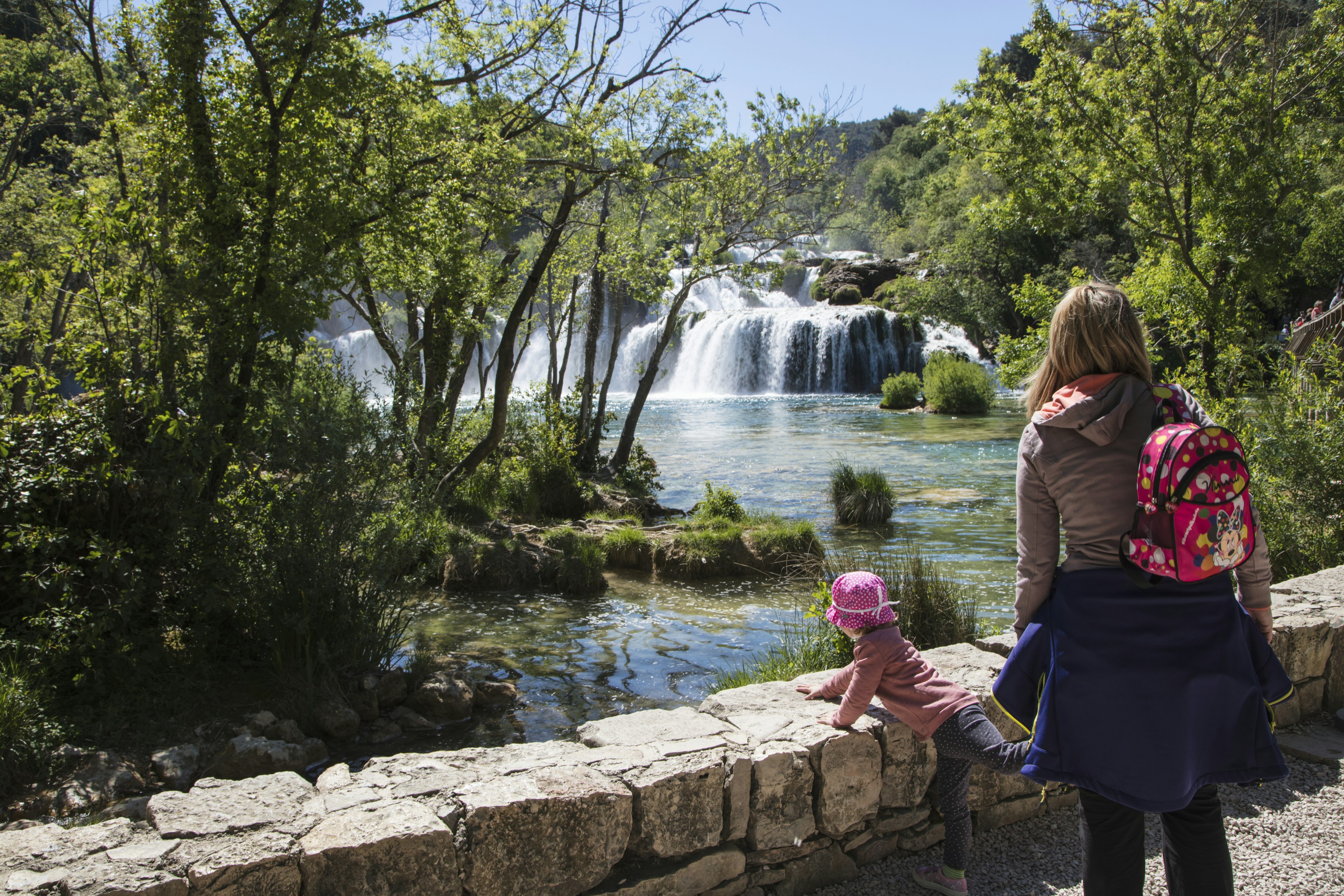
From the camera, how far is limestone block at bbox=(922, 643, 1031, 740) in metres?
3.13

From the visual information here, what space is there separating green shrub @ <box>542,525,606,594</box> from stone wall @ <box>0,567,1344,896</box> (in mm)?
5549

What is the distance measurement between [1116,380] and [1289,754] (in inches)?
106

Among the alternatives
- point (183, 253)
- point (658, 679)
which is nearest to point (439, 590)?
point (658, 679)

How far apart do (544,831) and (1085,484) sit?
1635 mm

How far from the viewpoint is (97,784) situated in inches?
150

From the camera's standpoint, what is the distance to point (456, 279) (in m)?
8.37

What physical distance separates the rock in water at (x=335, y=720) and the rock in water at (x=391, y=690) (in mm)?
265

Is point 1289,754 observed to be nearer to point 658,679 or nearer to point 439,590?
point 658,679

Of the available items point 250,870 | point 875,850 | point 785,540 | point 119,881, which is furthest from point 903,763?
point 785,540

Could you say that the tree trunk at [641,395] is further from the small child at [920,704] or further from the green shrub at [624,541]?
the small child at [920,704]

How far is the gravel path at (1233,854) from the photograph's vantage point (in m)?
2.71

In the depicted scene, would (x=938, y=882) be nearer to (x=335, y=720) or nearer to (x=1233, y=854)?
(x=1233, y=854)

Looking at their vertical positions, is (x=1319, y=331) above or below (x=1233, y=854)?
above

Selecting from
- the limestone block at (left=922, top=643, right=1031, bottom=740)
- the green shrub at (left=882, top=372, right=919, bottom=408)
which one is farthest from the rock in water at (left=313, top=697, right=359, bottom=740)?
the green shrub at (left=882, top=372, right=919, bottom=408)
